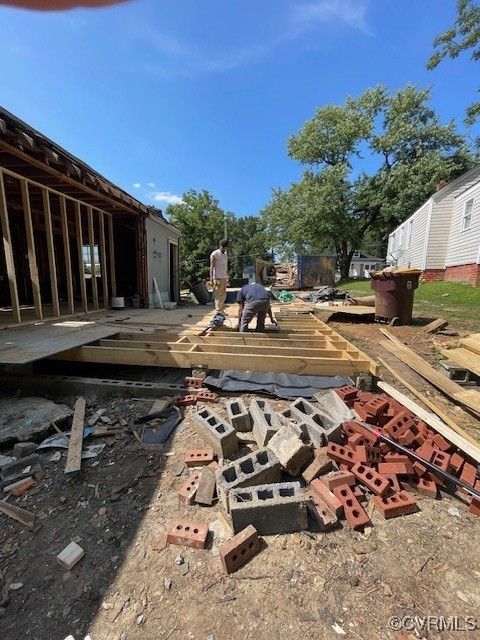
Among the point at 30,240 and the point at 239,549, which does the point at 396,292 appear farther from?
the point at 30,240

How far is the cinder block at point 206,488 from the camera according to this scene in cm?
189

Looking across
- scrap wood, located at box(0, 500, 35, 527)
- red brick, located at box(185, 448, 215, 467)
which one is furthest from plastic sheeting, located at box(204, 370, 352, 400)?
scrap wood, located at box(0, 500, 35, 527)

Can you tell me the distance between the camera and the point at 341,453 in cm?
217

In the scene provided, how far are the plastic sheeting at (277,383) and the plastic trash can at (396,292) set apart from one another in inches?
165

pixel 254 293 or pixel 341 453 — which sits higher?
pixel 254 293

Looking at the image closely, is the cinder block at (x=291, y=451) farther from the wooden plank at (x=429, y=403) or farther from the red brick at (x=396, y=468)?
the wooden plank at (x=429, y=403)

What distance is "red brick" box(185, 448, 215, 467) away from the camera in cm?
225

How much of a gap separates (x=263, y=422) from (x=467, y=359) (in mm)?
3084

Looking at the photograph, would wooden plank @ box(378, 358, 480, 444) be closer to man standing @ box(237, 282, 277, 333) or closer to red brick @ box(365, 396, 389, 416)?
red brick @ box(365, 396, 389, 416)

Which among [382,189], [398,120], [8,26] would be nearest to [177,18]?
[8,26]

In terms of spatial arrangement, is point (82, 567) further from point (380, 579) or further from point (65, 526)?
point (380, 579)

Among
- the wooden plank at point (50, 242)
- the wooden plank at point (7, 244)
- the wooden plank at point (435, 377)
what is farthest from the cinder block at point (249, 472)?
the wooden plank at point (50, 242)

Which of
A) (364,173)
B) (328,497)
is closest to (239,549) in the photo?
(328,497)

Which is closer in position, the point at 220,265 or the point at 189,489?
the point at 189,489
